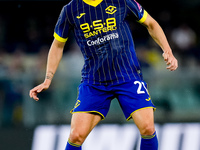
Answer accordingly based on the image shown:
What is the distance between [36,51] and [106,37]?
17.5ft

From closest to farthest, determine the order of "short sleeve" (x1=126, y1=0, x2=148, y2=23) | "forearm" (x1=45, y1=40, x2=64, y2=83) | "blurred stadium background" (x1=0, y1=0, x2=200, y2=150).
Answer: "short sleeve" (x1=126, y1=0, x2=148, y2=23) → "forearm" (x1=45, y1=40, x2=64, y2=83) → "blurred stadium background" (x1=0, y1=0, x2=200, y2=150)

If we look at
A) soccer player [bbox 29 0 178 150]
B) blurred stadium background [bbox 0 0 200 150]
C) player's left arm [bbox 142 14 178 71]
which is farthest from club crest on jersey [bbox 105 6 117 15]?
blurred stadium background [bbox 0 0 200 150]

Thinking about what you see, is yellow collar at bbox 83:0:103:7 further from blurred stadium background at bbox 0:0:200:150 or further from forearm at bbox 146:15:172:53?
blurred stadium background at bbox 0:0:200:150

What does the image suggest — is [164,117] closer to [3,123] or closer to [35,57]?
[3,123]

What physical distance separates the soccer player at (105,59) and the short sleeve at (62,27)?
0.01 meters

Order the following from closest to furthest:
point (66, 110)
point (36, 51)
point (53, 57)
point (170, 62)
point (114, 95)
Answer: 1. point (170, 62)
2. point (114, 95)
3. point (53, 57)
4. point (66, 110)
5. point (36, 51)

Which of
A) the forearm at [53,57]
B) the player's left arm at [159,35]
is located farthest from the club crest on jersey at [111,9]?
the forearm at [53,57]

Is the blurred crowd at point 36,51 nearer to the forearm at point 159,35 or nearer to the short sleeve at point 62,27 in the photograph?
the short sleeve at point 62,27

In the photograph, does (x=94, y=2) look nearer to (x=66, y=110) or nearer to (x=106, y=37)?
(x=106, y=37)

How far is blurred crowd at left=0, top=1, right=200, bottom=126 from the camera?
7.55 metres

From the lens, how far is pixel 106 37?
15.5 feet

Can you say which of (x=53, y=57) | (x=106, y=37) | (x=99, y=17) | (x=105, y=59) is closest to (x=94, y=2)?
(x=99, y=17)

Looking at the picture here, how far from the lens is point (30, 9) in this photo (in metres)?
11.4

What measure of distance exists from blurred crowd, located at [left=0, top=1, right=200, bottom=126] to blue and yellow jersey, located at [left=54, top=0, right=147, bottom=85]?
3.03 m
